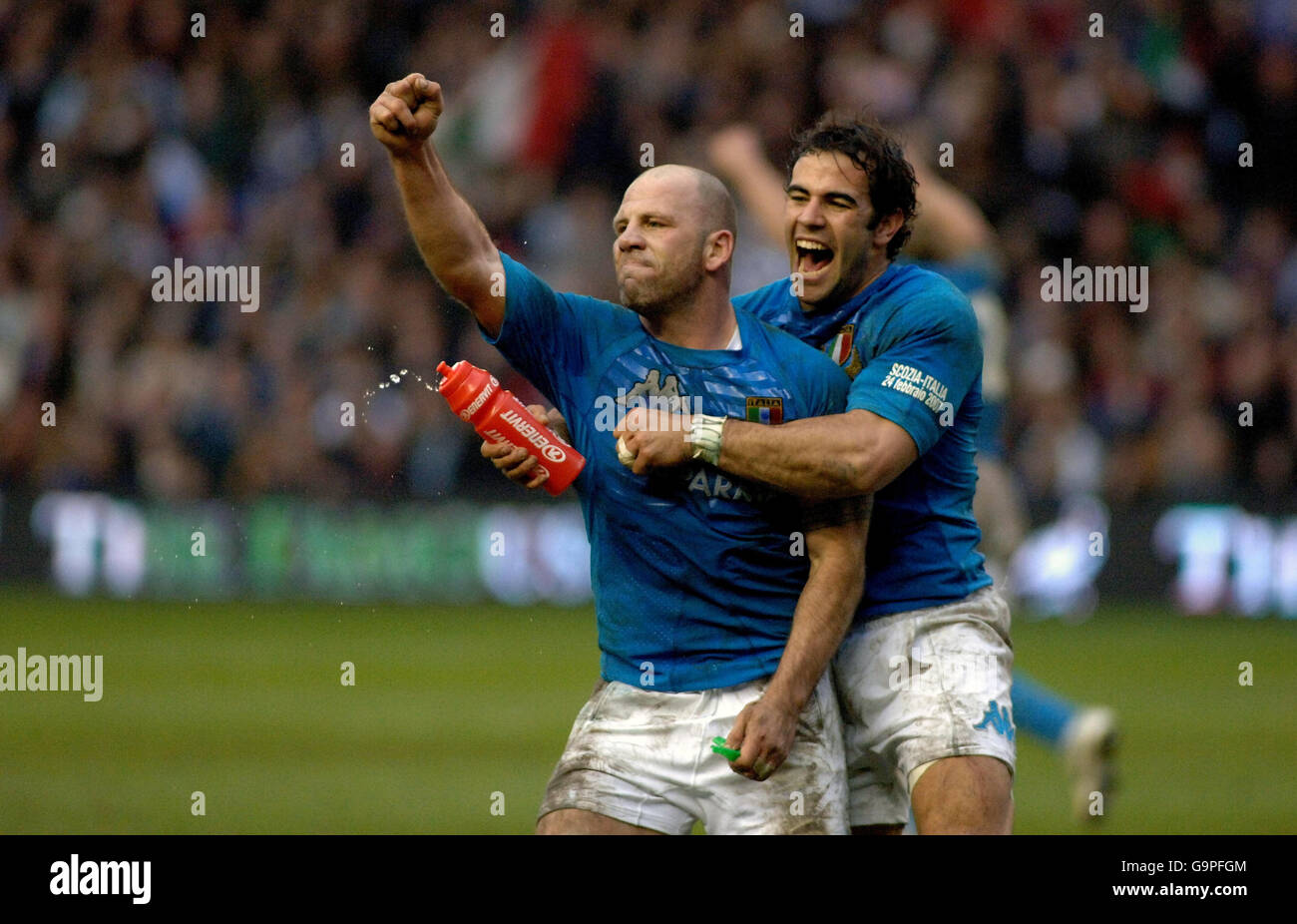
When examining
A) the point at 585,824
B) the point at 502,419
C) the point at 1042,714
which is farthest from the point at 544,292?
the point at 1042,714

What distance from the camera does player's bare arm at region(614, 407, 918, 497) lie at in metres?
4.43

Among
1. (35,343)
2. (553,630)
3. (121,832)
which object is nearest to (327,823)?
(121,832)

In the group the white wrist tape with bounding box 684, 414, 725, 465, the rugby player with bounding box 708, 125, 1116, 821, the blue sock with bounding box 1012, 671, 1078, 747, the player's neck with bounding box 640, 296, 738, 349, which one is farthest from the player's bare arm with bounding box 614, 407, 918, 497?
the blue sock with bounding box 1012, 671, 1078, 747

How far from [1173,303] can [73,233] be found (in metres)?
9.73

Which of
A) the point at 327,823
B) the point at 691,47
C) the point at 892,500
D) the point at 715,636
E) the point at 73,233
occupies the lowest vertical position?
the point at 327,823

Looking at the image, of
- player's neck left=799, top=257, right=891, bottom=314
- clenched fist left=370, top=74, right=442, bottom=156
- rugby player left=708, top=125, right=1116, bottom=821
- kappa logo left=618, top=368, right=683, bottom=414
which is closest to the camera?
clenched fist left=370, top=74, right=442, bottom=156

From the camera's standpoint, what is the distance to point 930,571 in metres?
4.88

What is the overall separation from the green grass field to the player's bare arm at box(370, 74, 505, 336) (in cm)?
344

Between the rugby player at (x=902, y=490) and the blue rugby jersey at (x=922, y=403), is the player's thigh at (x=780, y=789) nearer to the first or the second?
the rugby player at (x=902, y=490)

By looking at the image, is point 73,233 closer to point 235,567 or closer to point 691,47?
point 235,567

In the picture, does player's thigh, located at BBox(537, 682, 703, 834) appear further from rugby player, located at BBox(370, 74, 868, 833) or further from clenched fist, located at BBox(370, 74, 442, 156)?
clenched fist, located at BBox(370, 74, 442, 156)

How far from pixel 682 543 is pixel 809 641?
16.4 inches

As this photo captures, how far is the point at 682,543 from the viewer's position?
4.61 meters

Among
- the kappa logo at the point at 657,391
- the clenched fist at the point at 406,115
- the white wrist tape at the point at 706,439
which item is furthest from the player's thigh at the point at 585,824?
the clenched fist at the point at 406,115
